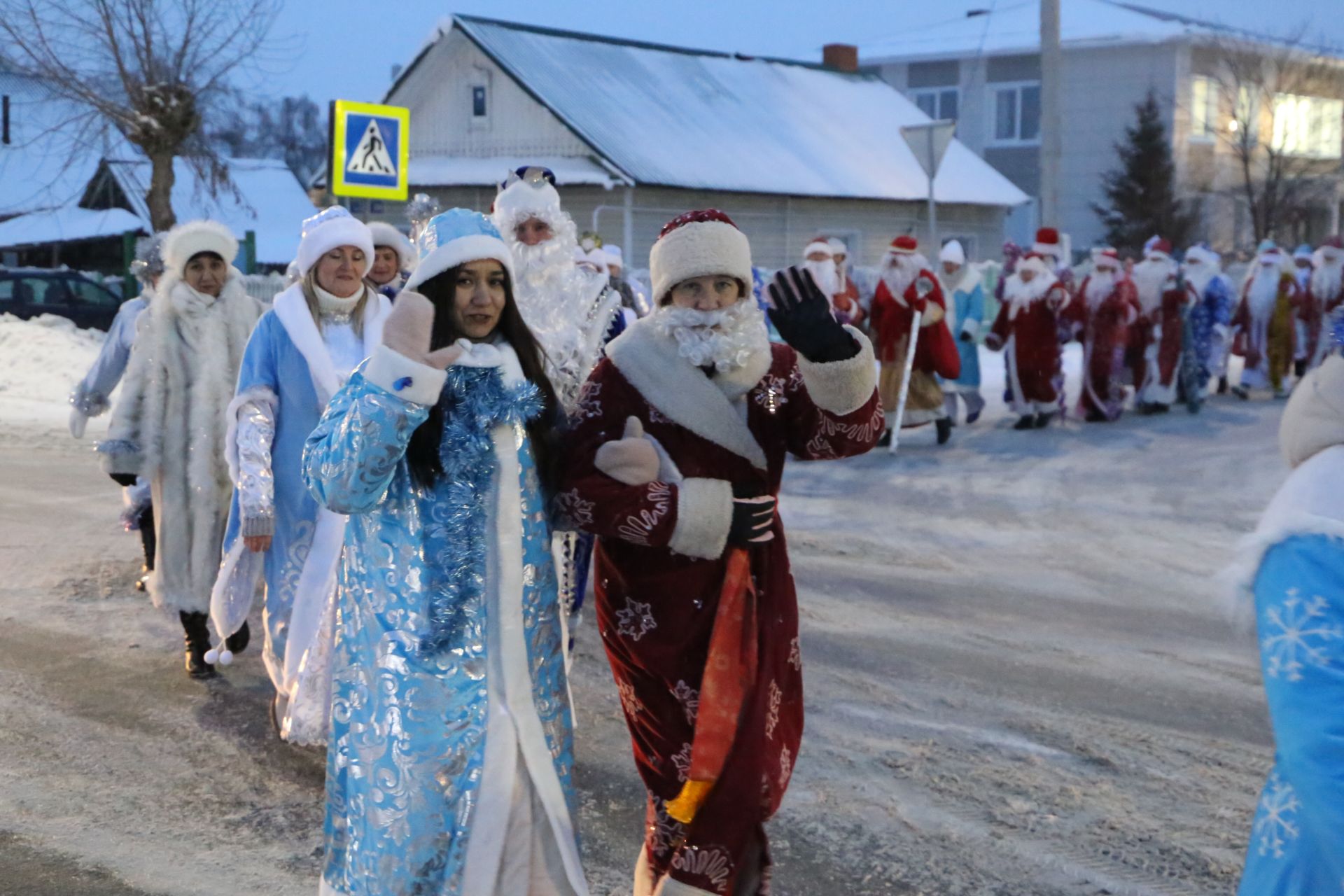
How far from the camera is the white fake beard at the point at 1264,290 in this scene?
20392mm

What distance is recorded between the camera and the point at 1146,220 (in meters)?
42.0

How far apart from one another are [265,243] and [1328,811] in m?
38.4

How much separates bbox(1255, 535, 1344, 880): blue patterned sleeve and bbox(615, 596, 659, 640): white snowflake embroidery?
1718 millimetres

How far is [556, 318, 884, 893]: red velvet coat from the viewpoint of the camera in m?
3.63

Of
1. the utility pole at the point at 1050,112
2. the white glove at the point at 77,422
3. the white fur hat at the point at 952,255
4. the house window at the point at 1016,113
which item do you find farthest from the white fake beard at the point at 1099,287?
the house window at the point at 1016,113

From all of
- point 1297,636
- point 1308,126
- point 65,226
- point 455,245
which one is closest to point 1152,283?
point 455,245

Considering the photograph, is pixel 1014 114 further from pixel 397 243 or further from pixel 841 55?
pixel 397 243

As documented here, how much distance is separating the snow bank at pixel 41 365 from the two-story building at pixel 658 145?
905cm

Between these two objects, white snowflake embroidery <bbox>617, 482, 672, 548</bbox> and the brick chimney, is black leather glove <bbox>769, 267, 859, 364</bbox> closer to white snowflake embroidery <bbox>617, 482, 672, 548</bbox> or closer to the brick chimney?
white snowflake embroidery <bbox>617, 482, 672, 548</bbox>

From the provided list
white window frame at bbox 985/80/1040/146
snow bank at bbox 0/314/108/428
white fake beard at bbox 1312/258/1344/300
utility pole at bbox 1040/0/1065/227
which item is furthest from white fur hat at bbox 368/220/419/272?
white window frame at bbox 985/80/1040/146

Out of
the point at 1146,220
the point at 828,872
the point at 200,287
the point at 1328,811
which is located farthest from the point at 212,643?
the point at 1146,220

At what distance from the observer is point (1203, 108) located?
44500 millimetres

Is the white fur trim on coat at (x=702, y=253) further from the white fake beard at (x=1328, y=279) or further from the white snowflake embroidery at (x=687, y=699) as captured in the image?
the white fake beard at (x=1328, y=279)

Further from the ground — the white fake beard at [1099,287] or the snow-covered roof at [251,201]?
the snow-covered roof at [251,201]
